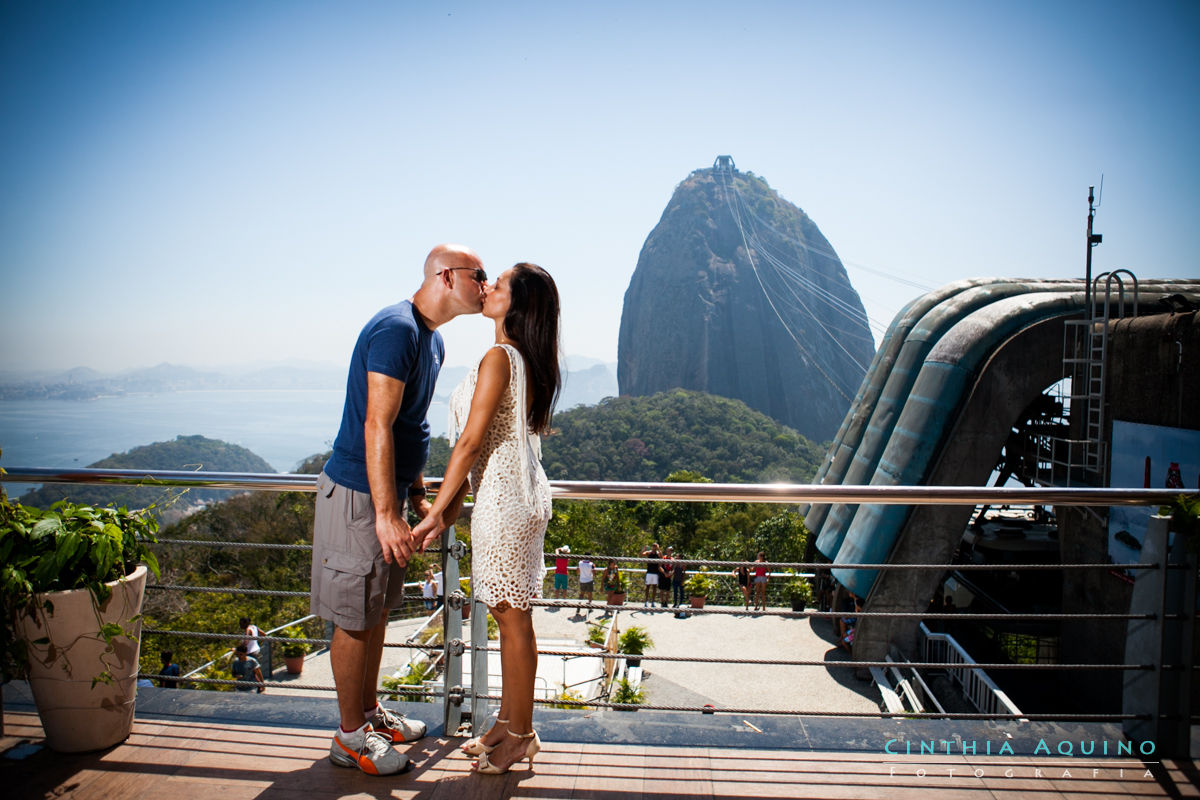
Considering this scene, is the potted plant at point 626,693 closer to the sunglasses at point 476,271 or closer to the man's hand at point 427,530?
the man's hand at point 427,530

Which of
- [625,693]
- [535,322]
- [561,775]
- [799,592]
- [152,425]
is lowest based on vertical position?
[799,592]

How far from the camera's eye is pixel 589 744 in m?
2.58

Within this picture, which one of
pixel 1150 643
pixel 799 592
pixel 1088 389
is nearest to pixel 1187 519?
pixel 1150 643

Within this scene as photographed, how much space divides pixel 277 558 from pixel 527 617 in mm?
38648

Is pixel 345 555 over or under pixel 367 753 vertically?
over

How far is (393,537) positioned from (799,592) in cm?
1958

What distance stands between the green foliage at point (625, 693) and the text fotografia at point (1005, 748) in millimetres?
9142

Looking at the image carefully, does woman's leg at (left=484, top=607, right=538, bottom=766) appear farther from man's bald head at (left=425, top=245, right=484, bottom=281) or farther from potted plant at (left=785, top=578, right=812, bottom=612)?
potted plant at (left=785, top=578, right=812, bottom=612)

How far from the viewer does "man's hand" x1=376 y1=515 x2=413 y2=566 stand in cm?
215

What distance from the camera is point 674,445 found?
73938 millimetres

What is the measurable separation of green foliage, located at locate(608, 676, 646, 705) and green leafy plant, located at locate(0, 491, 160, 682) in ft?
31.7

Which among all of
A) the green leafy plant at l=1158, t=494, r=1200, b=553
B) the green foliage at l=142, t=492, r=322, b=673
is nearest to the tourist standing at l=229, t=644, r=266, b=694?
the green foliage at l=142, t=492, r=322, b=673

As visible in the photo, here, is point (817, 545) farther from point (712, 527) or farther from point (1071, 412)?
point (712, 527)

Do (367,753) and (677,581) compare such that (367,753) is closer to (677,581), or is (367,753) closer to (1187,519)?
(1187,519)
